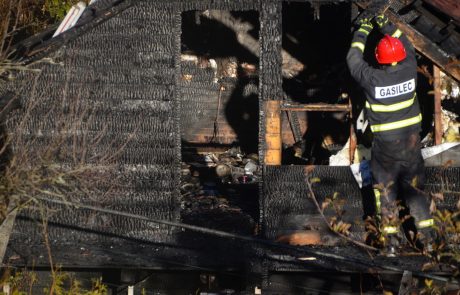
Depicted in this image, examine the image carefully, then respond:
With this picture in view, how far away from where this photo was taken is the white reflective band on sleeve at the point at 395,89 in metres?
10.2

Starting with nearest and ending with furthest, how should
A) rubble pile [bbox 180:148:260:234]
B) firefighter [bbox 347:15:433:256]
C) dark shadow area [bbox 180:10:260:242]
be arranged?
firefighter [bbox 347:15:433:256] < rubble pile [bbox 180:148:260:234] < dark shadow area [bbox 180:10:260:242]

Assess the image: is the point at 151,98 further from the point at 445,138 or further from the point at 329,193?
the point at 445,138

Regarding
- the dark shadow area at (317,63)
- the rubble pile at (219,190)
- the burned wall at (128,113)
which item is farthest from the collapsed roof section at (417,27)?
the dark shadow area at (317,63)

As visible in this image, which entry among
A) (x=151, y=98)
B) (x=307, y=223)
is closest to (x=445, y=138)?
(x=307, y=223)

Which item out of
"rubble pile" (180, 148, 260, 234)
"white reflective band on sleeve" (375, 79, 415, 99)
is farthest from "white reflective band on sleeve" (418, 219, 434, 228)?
"rubble pile" (180, 148, 260, 234)

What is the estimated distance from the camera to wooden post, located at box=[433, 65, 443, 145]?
10.7 m

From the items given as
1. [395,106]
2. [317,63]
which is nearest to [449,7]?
[395,106]

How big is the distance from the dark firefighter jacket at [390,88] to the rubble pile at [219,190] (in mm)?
1972

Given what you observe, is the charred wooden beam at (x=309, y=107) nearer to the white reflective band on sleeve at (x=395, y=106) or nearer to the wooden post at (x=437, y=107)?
the white reflective band on sleeve at (x=395, y=106)

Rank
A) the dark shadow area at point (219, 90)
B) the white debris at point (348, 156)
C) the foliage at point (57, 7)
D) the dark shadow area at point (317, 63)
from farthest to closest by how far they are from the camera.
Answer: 1. the dark shadow area at point (219, 90)
2. the dark shadow area at point (317, 63)
3. the foliage at point (57, 7)
4. the white debris at point (348, 156)

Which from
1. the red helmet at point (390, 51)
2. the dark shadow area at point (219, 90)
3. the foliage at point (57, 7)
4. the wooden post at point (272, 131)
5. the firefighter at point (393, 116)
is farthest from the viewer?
the dark shadow area at point (219, 90)

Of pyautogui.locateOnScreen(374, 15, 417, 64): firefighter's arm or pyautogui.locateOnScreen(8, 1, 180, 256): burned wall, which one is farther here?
pyautogui.locateOnScreen(8, 1, 180, 256): burned wall

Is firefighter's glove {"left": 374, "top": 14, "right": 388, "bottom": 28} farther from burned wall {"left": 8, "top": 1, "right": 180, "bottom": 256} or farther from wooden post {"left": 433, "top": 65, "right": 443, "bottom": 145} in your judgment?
burned wall {"left": 8, "top": 1, "right": 180, "bottom": 256}

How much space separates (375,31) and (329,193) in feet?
6.33
